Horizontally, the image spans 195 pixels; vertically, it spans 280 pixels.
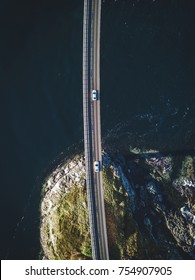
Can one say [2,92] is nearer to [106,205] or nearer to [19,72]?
[19,72]

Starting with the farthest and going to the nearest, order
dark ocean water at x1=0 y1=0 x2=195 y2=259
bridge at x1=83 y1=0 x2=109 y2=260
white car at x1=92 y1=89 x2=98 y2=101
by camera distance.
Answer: dark ocean water at x1=0 y1=0 x2=195 y2=259 → white car at x1=92 y1=89 x2=98 y2=101 → bridge at x1=83 y1=0 x2=109 y2=260

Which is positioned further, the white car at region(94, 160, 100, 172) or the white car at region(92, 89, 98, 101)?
the white car at region(92, 89, 98, 101)

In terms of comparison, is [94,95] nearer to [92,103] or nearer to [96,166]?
[92,103]

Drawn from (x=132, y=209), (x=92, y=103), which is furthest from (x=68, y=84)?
(x=132, y=209)

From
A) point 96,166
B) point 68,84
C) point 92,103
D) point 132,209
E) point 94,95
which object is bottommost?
point 132,209

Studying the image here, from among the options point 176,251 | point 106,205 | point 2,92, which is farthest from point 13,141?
point 176,251

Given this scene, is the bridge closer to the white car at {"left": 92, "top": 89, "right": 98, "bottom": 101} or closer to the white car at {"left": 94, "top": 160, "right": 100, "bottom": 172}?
the white car at {"left": 94, "top": 160, "right": 100, "bottom": 172}

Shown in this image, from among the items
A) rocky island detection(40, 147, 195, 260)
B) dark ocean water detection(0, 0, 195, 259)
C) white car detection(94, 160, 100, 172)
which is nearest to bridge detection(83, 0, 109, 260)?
white car detection(94, 160, 100, 172)
